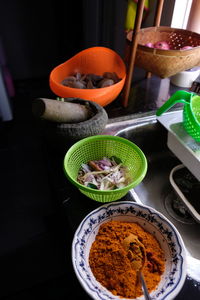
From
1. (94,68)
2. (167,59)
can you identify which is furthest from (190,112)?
(94,68)

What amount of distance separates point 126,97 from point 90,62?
237mm

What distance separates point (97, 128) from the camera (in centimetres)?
67

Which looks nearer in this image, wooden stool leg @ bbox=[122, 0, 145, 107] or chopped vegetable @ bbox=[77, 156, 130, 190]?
chopped vegetable @ bbox=[77, 156, 130, 190]

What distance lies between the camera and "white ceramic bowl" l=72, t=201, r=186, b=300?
41cm

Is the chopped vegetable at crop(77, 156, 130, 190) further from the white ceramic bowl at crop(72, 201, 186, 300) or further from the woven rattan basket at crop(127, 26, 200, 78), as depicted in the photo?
the woven rattan basket at crop(127, 26, 200, 78)

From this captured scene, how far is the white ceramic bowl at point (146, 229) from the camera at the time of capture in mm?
406

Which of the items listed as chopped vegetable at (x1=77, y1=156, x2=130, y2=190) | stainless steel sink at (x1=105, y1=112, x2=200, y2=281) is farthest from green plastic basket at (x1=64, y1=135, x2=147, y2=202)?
stainless steel sink at (x1=105, y1=112, x2=200, y2=281)

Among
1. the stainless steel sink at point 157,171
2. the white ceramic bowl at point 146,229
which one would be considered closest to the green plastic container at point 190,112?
the stainless steel sink at point 157,171

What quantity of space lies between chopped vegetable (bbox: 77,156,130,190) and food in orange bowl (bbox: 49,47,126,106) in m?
0.26

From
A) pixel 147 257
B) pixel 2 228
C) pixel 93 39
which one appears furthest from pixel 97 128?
pixel 93 39

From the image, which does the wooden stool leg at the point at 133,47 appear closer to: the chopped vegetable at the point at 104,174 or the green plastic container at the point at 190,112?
the green plastic container at the point at 190,112

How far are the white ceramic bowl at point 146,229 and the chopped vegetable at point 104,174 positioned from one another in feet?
0.25

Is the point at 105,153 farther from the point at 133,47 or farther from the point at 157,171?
the point at 133,47

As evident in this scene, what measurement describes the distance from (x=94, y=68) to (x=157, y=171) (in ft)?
1.66
